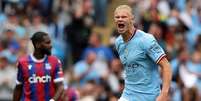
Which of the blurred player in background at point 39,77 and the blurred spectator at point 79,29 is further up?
the blurred player in background at point 39,77

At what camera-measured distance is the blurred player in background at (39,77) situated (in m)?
10.8

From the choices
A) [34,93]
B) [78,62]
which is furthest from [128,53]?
[78,62]

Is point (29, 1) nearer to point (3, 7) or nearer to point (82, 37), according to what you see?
point (3, 7)

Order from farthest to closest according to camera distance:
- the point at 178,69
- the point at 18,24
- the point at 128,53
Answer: the point at 18,24 < the point at 178,69 < the point at 128,53

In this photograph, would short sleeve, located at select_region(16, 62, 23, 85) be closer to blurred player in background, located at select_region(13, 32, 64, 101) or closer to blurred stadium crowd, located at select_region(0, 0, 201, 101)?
blurred player in background, located at select_region(13, 32, 64, 101)

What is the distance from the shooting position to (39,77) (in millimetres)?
10805

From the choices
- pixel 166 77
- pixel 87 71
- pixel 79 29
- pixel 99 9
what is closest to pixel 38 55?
pixel 166 77

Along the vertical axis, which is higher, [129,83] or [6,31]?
[129,83]


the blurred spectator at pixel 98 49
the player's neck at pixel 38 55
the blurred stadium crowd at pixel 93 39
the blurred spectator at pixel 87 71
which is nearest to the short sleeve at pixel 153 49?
the player's neck at pixel 38 55

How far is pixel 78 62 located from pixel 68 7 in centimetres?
211

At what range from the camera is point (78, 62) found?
1702 centimetres

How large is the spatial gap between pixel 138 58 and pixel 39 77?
2118 mm

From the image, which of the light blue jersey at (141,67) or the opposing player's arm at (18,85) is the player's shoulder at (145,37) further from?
the opposing player's arm at (18,85)

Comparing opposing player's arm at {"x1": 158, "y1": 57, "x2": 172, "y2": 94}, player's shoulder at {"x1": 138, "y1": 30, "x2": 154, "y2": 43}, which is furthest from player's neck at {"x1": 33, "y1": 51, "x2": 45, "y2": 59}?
opposing player's arm at {"x1": 158, "y1": 57, "x2": 172, "y2": 94}
